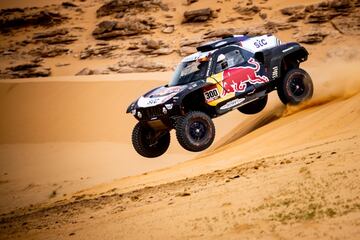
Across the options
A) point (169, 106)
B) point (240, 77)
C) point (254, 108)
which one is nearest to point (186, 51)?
point (254, 108)

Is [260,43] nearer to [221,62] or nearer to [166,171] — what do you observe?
[221,62]

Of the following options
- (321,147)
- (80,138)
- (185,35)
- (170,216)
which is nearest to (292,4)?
(185,35)

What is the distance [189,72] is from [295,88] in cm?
260

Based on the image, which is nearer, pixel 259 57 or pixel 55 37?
pixel 259 57

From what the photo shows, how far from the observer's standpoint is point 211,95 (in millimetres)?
10086

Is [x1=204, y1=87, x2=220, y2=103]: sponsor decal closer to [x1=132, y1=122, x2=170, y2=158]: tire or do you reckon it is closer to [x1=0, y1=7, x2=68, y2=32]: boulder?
[x1=132, y1=122, x2=170, y2=158]: tire

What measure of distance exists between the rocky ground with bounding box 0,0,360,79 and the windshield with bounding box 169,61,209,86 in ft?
56.9

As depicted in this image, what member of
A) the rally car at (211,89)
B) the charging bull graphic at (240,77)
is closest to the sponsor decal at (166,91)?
the rally car at (211,89)

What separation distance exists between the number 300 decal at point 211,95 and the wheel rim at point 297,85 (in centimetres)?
216

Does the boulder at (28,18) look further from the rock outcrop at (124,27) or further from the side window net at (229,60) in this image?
the side window net at (229,60)

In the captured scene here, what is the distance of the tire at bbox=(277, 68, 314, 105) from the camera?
11.2 meters

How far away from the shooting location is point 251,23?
32.7 meters

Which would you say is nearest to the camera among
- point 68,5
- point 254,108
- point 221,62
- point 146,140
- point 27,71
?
point 221,62

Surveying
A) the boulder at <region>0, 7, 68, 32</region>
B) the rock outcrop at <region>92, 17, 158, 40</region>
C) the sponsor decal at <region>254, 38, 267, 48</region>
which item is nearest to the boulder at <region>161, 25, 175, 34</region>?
the rock outcrop at <region>92, 17, 158, 40</region>
